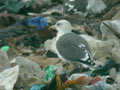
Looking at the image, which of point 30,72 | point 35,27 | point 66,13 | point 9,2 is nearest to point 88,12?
point 66,13

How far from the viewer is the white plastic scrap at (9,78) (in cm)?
423

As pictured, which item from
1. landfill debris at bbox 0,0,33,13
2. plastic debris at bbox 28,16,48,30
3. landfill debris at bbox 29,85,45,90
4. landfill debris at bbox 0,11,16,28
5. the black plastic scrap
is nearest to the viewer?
landfill debris at bbox 29,85,45,90

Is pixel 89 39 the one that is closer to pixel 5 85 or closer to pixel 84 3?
pixel 5 85

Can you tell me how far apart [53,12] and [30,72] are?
5.85 meters

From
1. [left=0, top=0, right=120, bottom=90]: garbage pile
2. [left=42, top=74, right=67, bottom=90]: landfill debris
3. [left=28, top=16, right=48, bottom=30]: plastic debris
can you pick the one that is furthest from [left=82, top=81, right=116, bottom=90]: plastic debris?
[left=28, top=16, right=48, bottom=30]: plastic debris

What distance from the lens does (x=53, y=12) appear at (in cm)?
→ 1055

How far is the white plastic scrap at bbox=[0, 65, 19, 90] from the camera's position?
4.23m

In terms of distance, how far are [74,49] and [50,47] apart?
1.28 m

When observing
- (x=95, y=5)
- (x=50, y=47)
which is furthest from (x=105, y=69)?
(x=95, y=5)

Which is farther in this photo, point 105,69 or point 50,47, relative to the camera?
point 50,47

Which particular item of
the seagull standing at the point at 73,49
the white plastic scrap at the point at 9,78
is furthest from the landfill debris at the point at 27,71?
the seagull standing at the point at 73,49

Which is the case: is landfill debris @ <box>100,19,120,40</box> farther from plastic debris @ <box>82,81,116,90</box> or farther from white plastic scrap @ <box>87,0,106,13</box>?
white plastic scrap @ <box>87,0,106,13</box>

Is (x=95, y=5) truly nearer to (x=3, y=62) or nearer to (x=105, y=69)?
(x=105, y=69)

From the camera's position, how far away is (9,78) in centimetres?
435
